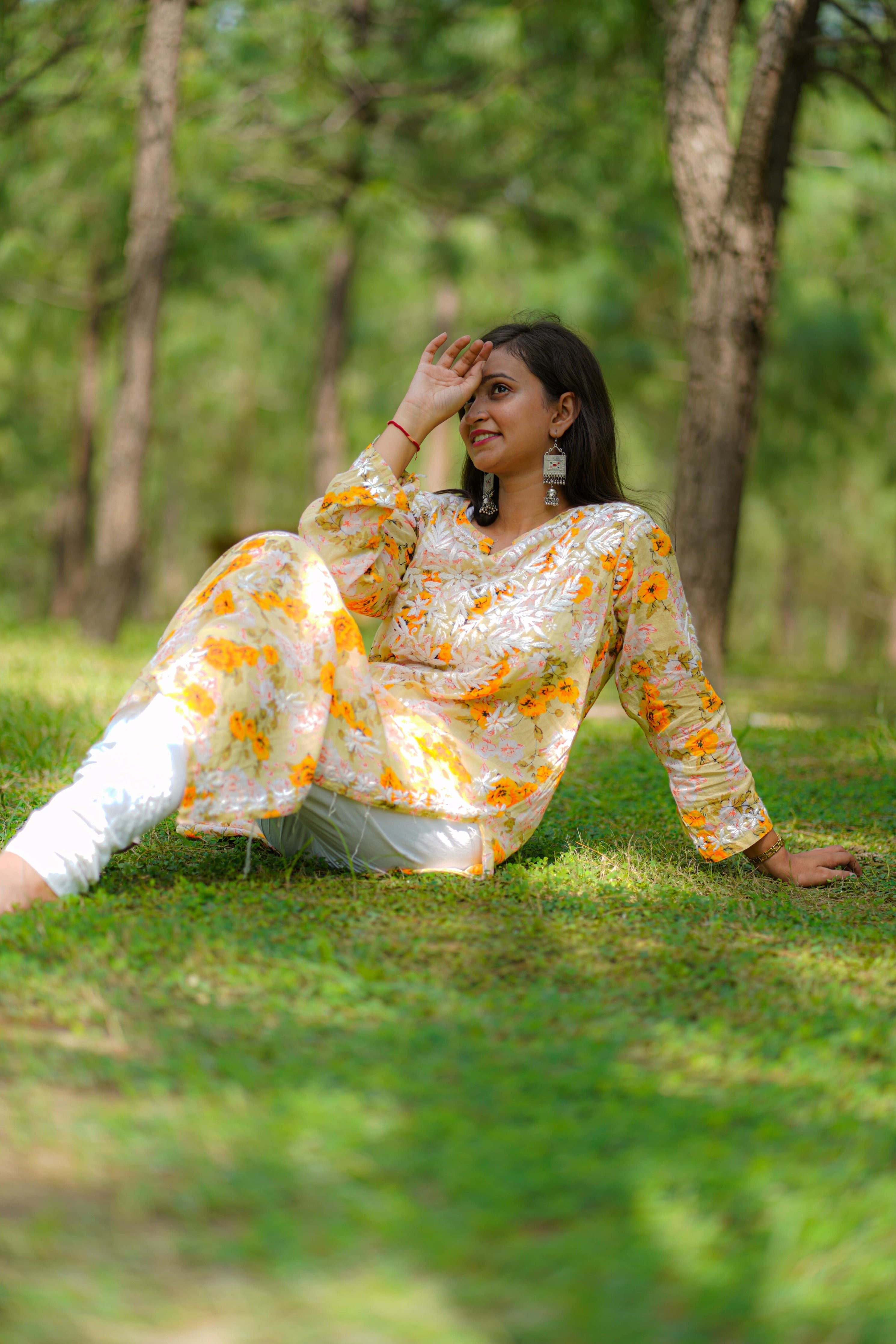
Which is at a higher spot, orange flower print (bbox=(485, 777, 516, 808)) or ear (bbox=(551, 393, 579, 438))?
ear (bbox=(551, 393, 579, 438))

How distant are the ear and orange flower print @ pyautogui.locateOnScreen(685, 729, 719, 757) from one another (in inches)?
28.3

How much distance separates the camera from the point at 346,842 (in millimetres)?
2543

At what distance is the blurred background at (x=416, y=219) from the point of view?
8203mm

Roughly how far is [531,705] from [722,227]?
3.23 meters

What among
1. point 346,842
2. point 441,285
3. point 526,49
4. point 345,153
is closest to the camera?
point 346,842

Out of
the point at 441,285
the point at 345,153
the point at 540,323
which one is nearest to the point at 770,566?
the point at 441,285

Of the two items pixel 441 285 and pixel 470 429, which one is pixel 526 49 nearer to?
pixel 441 285

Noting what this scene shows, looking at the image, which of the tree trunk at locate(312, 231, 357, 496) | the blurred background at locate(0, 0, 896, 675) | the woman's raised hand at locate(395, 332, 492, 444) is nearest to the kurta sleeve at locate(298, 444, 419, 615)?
the woman's raised hand at locate(395, 332, 492, 444)

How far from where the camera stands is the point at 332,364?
10891mm

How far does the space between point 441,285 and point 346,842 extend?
A: 10681 mm

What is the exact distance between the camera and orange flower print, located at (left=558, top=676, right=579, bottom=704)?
2.62 metres

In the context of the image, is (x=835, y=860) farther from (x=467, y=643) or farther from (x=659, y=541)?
(x=467, y=643)

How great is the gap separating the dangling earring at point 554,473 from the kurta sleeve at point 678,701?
215 mm

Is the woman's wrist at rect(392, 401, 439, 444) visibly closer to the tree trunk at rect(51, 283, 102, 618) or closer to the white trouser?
the white trouser
